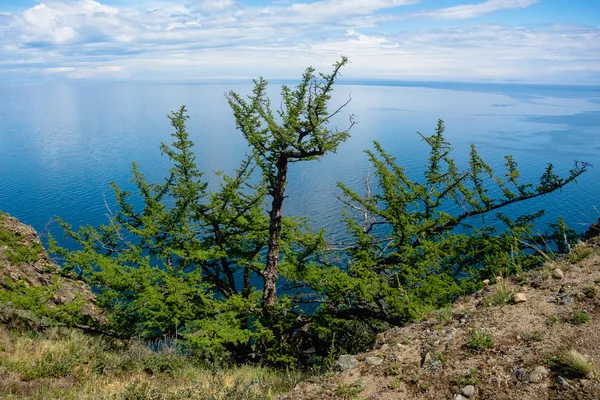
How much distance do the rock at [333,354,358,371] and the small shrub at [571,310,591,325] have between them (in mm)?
3677

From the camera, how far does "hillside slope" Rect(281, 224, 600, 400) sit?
555 centimetres

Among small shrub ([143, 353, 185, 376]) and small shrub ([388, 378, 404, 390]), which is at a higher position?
small shrub ([388, 378, 404, 390])

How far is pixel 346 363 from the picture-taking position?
7.12 meters

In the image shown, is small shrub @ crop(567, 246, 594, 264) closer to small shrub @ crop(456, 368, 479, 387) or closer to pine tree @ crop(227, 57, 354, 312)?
small shrub @ crop(456, 368, 479, 387)

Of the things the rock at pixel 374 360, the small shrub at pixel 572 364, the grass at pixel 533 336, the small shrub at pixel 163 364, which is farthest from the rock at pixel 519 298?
the small shrub at pixel 163 364

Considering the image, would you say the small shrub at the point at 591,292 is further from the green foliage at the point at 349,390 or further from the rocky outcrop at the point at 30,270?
the rocky outcrop at the point at 30,270

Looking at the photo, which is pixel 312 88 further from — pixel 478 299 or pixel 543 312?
pixel 543 312

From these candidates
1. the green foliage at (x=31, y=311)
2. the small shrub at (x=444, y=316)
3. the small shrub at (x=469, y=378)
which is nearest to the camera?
the small shrub at (x=469, y=378)

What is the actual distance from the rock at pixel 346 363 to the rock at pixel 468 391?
1.92 m

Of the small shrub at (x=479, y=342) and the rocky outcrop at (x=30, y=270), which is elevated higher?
the small shrub at (x=479, y=342)

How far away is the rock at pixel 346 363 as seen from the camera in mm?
7026

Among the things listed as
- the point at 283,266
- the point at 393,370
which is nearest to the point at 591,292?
the point at 393,370

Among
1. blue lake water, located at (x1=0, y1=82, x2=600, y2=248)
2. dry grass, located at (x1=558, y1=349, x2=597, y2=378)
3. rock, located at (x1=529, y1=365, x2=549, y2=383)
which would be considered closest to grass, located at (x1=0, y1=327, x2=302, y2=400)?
rock, located at (x1=529, y1=365, x2=549, y2=383)

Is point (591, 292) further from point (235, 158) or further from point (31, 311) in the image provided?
point (235, 158)
